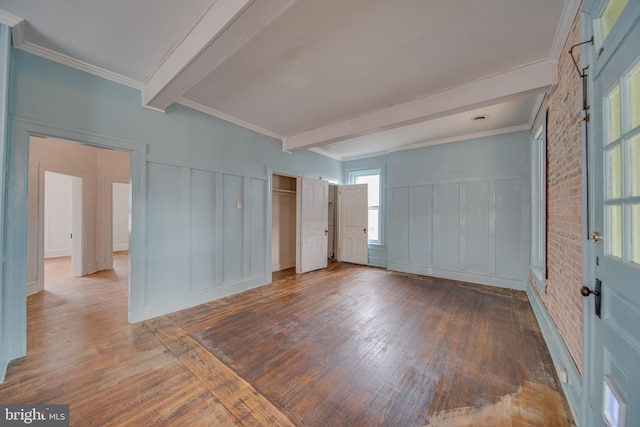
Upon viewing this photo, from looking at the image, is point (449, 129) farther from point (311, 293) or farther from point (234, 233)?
point (234, 233)

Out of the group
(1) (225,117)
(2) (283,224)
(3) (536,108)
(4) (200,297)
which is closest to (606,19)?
(3) (536,108)

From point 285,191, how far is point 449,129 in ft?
12.3

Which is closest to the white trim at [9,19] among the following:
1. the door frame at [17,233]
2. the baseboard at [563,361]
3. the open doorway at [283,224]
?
the door frame at [17,233]

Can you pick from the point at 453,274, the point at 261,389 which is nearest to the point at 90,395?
the point at 261,389

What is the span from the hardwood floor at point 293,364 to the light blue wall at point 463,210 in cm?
106

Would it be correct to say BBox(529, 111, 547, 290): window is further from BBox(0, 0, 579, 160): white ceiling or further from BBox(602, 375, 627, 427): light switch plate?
BBox(602, 375, 627, 427): light switch plate

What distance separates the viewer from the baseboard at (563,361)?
1.61 metres

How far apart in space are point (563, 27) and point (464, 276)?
164 inches

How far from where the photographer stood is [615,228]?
1.26m

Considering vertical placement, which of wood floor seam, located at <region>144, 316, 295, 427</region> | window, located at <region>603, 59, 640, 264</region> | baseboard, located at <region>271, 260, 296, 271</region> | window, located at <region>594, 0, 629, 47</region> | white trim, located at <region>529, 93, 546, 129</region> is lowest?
wood floor seam, located at <region>144, 316, 295, 427</region>

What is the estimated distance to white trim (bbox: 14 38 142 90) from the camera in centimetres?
227

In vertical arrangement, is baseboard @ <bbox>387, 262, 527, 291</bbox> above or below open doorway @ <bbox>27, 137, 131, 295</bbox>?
below

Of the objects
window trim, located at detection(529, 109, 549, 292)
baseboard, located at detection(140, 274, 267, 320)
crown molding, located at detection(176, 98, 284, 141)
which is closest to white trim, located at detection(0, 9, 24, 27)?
crown molding, located at detection(176, 98, 284, 141)

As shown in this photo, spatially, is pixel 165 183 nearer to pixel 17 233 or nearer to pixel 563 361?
pixel 17 233
